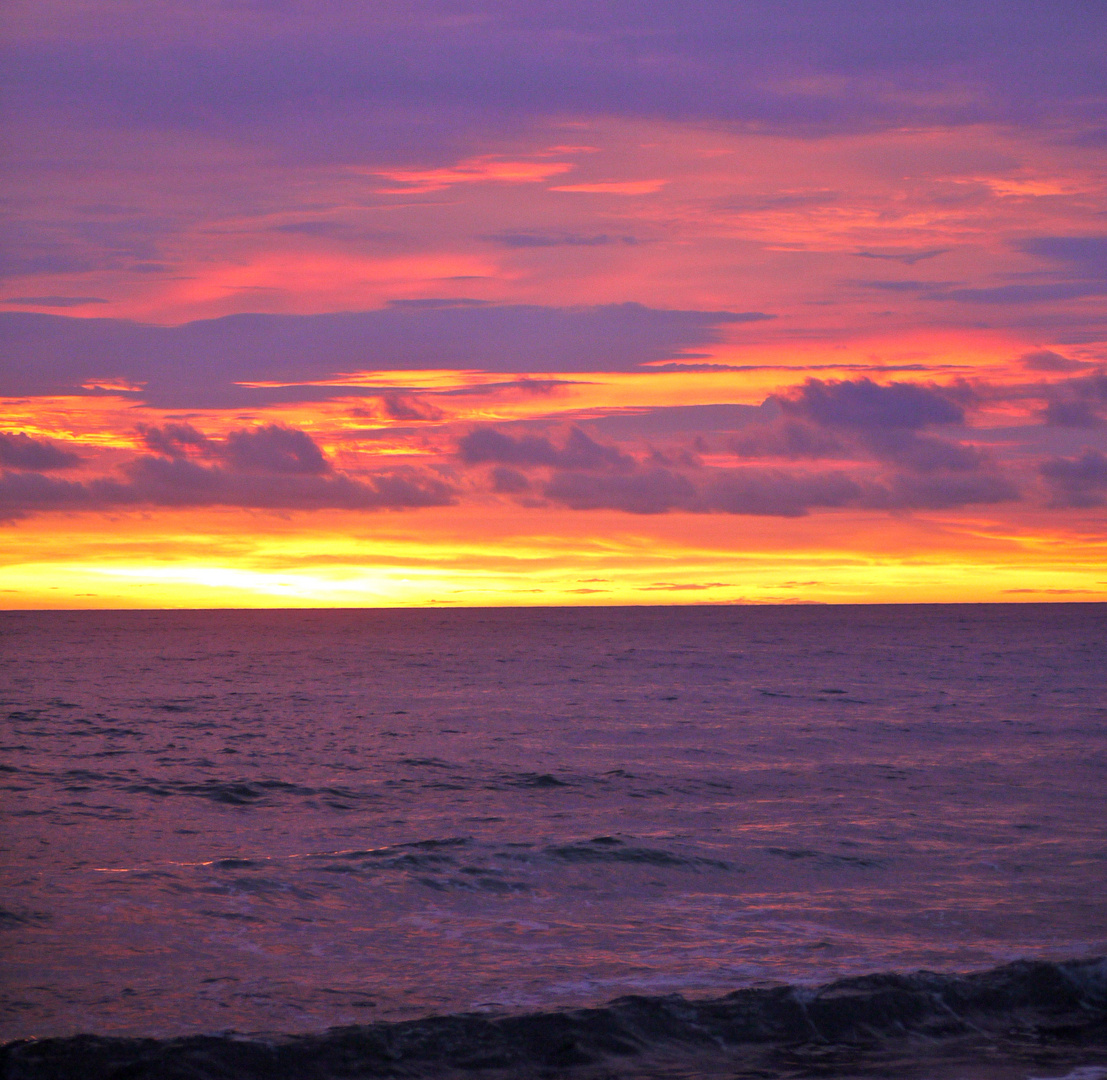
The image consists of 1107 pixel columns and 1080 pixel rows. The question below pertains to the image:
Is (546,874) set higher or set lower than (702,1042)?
lower

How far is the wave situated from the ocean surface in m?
0.06

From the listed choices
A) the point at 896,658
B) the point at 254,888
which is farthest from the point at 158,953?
the point at 896,658

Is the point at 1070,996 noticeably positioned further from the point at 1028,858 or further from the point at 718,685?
the point at 718,685

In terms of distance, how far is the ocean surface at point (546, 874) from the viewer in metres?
10.6

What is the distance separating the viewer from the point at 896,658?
7925 cm

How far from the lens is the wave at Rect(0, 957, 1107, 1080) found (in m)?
9.18

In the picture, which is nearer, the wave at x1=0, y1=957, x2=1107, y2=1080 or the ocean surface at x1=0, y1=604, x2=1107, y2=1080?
the wave at x1=0, y1=957, x2=1107, y2=1080

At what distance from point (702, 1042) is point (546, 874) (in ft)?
21.7

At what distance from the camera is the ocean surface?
10578 millimetres

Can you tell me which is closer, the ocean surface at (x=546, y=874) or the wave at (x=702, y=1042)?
the wave at (x=702, y=1042)

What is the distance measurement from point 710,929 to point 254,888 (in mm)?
6601

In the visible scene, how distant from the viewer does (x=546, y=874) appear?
642 inches

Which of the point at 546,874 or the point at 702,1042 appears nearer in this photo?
the point at 702,1042

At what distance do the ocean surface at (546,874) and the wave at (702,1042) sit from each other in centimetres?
6
